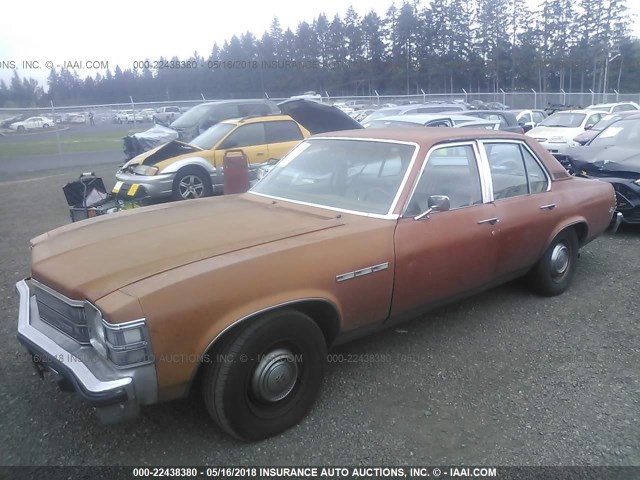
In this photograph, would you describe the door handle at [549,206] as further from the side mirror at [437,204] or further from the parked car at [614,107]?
the parked car at [614,107]

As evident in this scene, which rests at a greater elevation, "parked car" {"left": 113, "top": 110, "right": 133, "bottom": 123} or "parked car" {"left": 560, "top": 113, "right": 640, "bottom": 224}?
"parked car" {"left": 113, "top": 110, "right": 133, "bottom": 123}

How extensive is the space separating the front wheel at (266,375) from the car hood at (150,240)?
0.49 m

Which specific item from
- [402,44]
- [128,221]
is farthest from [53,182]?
[402,44]

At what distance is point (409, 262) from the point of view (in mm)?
3242

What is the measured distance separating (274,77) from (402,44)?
1807 centimetres

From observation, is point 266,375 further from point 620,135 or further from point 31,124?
point 31,124

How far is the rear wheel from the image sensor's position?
8.91 m

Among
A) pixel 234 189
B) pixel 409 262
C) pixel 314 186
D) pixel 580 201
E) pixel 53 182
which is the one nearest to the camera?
pixel 409 262

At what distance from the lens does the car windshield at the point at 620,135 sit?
7469mm

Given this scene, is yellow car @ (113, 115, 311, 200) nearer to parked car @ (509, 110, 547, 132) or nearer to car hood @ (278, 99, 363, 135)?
car hood @ (278, 99, 363, 135)

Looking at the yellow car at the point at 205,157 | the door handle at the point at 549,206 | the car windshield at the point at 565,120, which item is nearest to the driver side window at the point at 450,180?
the door handle at the point at 549,206

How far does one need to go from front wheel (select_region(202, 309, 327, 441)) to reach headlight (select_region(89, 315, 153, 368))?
360mm

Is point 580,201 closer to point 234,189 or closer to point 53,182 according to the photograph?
point 234,189

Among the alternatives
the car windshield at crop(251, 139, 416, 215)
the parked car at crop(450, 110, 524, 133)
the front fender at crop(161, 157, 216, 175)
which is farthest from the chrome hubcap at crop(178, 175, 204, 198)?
the parked car at crop(450, 110, 524, 133)
